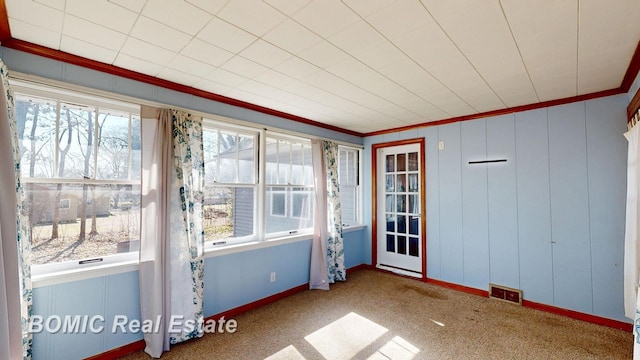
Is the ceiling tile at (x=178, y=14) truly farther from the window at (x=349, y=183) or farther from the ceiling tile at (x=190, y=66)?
the window at (x=349, y=183)

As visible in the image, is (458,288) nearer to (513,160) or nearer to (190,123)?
(513,160)

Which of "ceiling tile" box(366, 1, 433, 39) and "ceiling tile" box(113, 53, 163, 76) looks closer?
"ceiling tile" box(366, 1, 433, 39)

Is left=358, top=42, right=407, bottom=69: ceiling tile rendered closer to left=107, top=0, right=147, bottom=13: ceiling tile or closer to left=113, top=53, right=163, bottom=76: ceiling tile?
left=107, top=0, right=147, bottom=13: ceiling tile

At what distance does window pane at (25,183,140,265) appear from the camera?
6.83 feet

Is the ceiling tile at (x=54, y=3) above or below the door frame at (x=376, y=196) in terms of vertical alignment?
above

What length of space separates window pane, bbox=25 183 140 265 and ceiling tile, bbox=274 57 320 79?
67.7 inches

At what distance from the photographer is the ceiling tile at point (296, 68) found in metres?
2.19

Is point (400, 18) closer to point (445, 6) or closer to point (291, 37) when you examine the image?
point (445, 6)

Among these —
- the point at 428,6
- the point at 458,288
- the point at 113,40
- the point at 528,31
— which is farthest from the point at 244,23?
the point at 458,288

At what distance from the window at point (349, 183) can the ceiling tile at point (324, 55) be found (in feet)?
8.67

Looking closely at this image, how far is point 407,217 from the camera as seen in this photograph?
4480 millimetres

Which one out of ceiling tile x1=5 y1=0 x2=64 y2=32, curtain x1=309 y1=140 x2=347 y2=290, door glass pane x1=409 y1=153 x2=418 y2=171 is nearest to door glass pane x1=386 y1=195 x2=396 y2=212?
door glass pane x1=409 y1=153 x2=418 y2=171

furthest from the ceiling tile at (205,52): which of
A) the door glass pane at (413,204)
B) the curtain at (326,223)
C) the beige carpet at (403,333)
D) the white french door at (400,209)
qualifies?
the door glass pane at (413,204)

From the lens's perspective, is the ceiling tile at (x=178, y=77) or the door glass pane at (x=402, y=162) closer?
the ceiling tile at (x=178, y=77)
